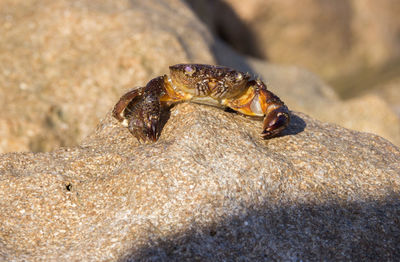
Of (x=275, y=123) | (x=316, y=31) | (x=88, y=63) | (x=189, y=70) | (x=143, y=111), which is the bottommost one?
(x=143, y=111)

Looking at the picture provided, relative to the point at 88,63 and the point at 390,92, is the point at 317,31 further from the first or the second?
the point at 88,63

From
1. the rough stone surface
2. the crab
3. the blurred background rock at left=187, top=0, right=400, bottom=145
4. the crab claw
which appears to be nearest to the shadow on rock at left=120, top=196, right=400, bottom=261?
the crab claw

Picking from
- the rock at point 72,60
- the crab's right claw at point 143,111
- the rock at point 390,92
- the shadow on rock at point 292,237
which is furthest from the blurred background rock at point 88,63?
the shadow on rock at point 292,237

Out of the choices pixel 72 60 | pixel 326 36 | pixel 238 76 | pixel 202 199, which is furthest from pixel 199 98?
pixel 326 36

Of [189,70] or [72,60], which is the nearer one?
[189,70]

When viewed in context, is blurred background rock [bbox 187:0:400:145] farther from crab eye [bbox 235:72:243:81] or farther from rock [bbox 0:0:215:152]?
crab eye [bbox 235:72:243:81]

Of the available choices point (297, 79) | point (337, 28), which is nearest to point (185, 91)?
point (297, 79)

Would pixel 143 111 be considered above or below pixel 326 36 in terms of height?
below
